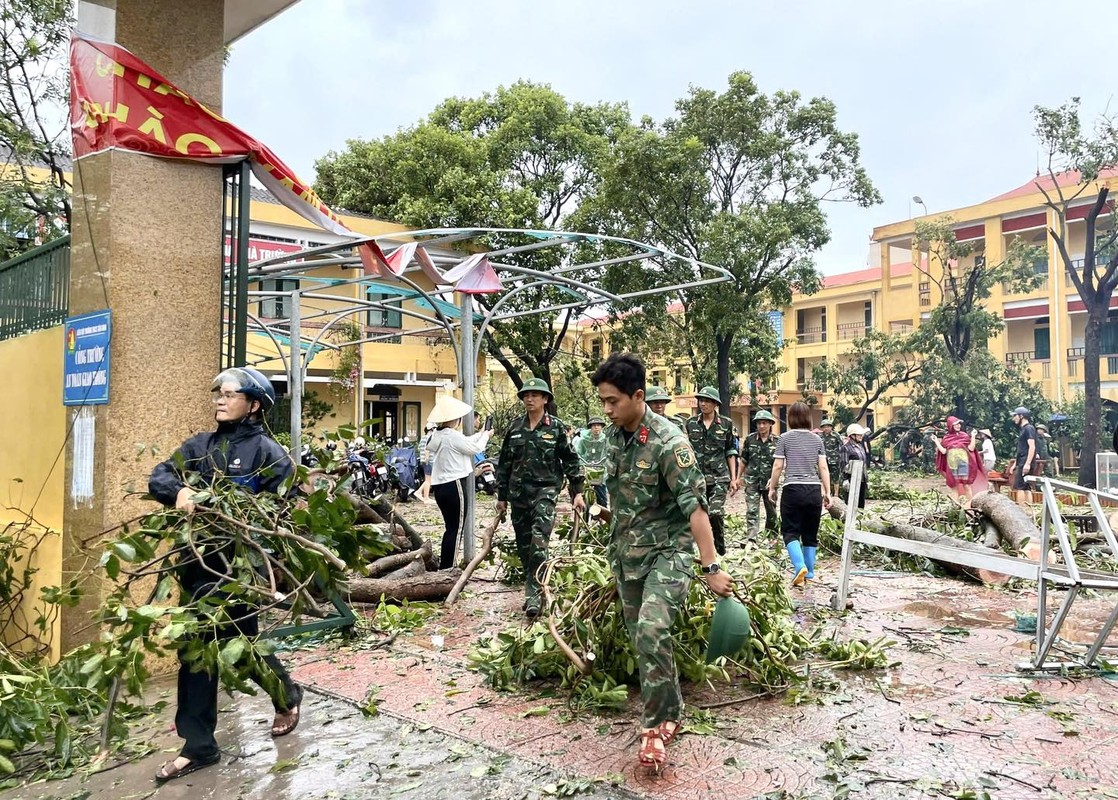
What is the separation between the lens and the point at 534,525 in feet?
21.0

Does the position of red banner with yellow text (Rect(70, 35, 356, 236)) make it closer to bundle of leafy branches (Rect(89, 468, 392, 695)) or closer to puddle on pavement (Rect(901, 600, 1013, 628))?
bundle of leafy branches (Rect(89, 468, 392, 695))

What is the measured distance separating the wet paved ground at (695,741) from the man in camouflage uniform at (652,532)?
1.19ft

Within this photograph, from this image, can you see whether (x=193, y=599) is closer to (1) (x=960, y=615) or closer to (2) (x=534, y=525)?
(2) (x=534, y=525)

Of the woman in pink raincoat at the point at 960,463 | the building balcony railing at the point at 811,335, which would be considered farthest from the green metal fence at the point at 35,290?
the building balcony railing at the point at 811,335

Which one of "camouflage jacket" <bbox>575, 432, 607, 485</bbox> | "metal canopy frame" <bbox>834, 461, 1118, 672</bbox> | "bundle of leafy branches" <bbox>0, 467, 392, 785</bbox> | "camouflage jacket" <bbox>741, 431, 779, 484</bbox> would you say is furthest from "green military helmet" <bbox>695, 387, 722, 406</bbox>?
"bundle of leafy branches" <bbox>0, 467, 392, 785</bbox>

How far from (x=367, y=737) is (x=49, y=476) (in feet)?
9.12

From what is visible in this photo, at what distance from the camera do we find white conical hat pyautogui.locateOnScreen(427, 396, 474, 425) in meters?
7.61

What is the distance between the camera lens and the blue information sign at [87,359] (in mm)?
4711

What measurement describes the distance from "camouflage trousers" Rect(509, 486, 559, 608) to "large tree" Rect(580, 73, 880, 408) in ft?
38.0

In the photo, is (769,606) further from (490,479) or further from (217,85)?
(490,479)

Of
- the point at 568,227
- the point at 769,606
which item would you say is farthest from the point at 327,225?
the point at 568,227

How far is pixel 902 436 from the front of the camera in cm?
2430

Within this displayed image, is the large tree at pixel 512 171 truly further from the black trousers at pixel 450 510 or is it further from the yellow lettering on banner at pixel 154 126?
the yellow lettering on banner at pixel 154 126

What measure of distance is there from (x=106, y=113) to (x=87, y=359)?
1423mm
